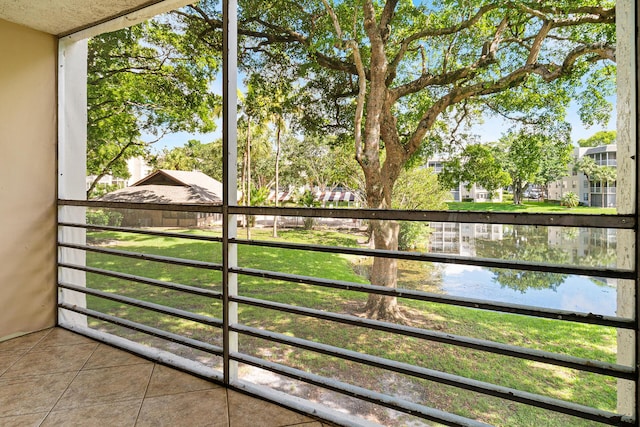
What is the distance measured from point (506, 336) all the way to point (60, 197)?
1057 centimetres

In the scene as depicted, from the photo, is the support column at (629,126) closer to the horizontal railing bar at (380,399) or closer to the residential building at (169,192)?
the horizontal railing bar at (380,399)

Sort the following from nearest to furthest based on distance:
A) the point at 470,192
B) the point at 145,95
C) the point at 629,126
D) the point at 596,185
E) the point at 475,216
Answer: the point at 629,126, the point at 475,216, the point at 596,185, the point at 145,95, the point at 470,192

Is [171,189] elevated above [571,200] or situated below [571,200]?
above

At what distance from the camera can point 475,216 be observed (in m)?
1.11

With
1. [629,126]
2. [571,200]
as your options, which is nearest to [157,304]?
[629,126]

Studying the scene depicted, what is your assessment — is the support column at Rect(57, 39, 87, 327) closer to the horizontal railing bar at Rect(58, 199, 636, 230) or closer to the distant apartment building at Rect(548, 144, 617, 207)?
the horizontal railing bar at Rect(58, 199, 636, 230)

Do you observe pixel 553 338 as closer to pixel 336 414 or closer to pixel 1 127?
pixel 336 414

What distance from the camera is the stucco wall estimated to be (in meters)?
2.12

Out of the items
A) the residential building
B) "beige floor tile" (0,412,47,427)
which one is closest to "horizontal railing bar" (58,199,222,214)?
"beige floor tile" (0,412,47,427)

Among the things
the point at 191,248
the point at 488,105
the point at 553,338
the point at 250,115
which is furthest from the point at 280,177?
the point at 553,338

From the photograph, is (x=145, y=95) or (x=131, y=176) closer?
(x=145, y=95)

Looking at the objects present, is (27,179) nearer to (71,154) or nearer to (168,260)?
(71,154)

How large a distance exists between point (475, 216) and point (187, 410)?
4.61ft

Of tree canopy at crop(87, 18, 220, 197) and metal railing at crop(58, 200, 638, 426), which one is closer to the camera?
metal railing at crop(58, 200, 638, 426)
